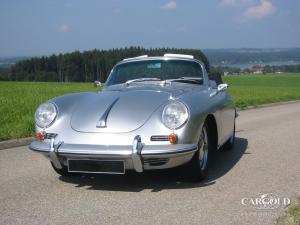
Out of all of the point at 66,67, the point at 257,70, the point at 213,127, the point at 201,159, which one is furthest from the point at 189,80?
the point at 257,70

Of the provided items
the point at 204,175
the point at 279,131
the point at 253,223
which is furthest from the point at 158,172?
the point at 279,131

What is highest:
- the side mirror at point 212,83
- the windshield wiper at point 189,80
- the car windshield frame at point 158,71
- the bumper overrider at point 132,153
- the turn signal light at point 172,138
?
the car windshield frame at point 158,71

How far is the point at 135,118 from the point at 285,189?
5.58 feet

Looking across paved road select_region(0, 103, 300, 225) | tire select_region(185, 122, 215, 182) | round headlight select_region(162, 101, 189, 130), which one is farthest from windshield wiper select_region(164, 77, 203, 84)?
round headlight select_region(162, 101, 189, 130)

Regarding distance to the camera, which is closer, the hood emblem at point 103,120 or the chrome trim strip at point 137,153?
the chrome trim strip at point 137,153

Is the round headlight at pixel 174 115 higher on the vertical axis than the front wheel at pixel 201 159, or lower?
higher

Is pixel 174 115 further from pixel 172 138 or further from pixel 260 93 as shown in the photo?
pixel 260 93

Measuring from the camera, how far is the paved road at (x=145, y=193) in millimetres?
3734

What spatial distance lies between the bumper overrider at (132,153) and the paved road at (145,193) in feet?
1.06

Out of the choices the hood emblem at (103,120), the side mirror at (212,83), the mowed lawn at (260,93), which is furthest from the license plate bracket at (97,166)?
the mowed lawn at (260,93)

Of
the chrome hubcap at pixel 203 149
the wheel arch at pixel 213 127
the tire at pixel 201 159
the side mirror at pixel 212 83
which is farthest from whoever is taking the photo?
the side mirror at pixel 212 83

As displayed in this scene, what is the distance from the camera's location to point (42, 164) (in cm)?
591

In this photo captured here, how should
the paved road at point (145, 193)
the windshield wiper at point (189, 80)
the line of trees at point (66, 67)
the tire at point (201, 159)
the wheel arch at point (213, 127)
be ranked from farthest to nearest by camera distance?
the line of trees at point (66, 67) < the windshield wiper at point (189, 80) < the wheel arch at point (213, 127) < the tire at point (201, 159) < the paved road at point (145, 193)

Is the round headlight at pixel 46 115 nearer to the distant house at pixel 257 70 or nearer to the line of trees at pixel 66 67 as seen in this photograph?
the line of trees at pixel 66 67
